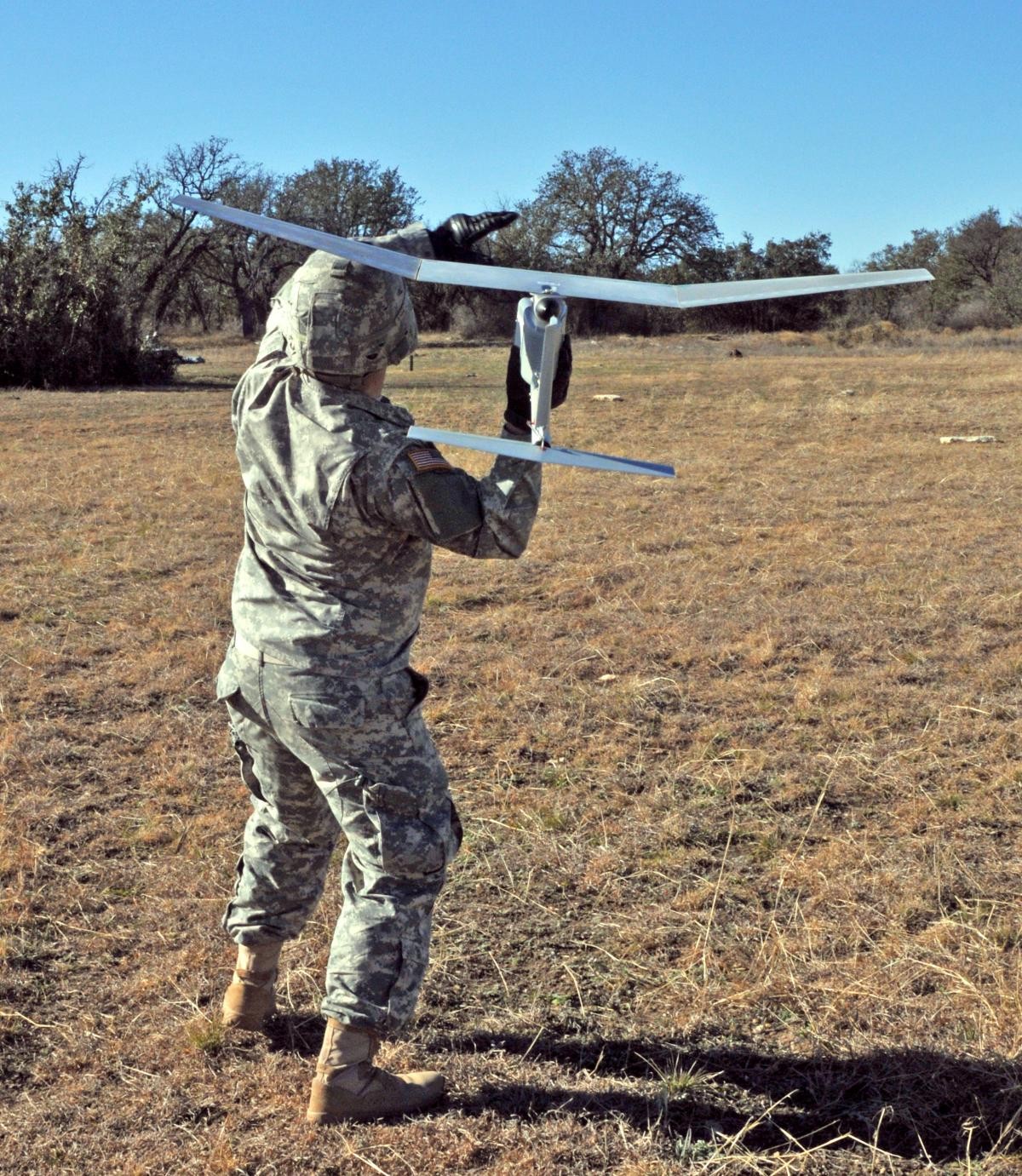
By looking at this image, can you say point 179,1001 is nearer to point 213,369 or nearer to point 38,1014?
point 38,1014

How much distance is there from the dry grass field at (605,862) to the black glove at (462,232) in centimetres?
205

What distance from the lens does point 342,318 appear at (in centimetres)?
260

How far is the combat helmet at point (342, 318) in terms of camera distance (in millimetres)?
2600

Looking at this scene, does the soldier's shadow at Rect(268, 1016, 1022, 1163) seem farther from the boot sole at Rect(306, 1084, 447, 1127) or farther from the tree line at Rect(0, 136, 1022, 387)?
the tree line at Rect(0, 136, 1022, 387)

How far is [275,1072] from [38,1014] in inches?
31.5

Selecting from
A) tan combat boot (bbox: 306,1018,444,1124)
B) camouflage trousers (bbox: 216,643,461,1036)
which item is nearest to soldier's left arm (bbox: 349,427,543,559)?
camouflage trousers (bbox: 216,643,461,1036)

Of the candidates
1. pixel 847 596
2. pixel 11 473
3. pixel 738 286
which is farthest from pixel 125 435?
pixel 738 286

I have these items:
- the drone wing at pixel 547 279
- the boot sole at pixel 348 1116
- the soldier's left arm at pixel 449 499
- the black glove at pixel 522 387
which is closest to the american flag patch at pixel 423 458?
the soldier's left arm at pixel 449 499

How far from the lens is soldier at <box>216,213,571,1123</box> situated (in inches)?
102

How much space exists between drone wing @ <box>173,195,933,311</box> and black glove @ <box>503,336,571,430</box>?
0.13m

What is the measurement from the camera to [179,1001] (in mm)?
3406

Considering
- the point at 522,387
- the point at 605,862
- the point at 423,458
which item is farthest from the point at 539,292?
the point at 605,862

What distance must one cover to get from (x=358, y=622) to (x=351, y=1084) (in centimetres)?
108

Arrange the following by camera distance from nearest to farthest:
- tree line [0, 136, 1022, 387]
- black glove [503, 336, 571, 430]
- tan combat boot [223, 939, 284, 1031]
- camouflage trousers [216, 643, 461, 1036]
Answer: black glove [503, 336, 571, 430] → camouflage trousers [216, 643, 461, 1036] → tan combat boot [223, 939, 284, 1031] → tree line [0, 136, 1022, 387]
